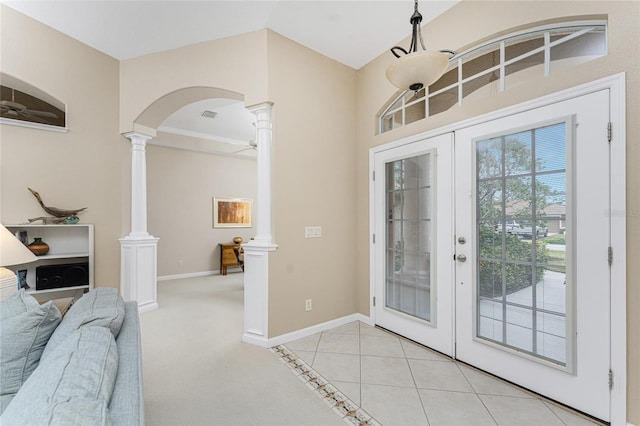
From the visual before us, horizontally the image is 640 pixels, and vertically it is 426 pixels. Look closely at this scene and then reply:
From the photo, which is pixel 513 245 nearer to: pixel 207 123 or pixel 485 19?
pixel 485 19

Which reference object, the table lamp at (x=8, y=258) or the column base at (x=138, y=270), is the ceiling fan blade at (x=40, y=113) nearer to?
the column base at (x=138, y=270)

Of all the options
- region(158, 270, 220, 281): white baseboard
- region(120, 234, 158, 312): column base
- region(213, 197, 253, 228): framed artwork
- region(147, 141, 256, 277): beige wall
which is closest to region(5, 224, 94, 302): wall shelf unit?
region(120, 234, 158, 312): column base

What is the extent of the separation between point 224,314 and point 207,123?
3.63 metres

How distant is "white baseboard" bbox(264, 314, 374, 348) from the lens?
114 inches

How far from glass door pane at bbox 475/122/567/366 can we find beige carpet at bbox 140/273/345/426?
1513 mm

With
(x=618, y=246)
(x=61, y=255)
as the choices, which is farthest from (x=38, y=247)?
(x=618, y=246)

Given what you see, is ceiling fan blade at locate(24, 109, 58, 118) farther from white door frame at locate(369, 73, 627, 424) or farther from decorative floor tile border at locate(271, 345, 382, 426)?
white door frame at locate(369, 73, 627, 424)

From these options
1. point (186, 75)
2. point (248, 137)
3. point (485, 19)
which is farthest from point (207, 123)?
point (485, 19)

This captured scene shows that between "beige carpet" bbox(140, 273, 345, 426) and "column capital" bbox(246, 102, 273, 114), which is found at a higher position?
"column capital" bbox(246, 102, 273, 114)

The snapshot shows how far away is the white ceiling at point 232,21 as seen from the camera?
265 centimetres

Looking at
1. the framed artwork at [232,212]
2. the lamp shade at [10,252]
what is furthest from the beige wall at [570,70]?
the framed artwork at [232,212]

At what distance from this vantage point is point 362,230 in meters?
3.57

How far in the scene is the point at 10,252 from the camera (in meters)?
2.08

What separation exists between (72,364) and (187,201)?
579cm
